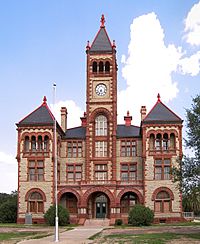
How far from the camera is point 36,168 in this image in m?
57.7

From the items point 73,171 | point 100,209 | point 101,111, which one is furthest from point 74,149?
point 100,209

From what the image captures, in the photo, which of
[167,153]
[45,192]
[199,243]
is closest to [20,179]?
[45,192]

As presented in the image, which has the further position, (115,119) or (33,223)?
(115,119)

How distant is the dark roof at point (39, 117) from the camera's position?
58181 millimetres

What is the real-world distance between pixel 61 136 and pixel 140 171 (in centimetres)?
1212

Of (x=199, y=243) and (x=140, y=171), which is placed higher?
(x=140, y=171)

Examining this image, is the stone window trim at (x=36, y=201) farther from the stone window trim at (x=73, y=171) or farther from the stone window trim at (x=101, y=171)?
the stone window trim at (x=101, y=171)

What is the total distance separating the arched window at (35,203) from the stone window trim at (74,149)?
7625 millimetres

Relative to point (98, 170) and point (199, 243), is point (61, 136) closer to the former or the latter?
point (98, 170)

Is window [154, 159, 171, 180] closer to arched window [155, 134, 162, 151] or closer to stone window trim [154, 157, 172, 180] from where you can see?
stone window trim [154, 157, 172, 180]

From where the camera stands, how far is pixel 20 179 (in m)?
57.4

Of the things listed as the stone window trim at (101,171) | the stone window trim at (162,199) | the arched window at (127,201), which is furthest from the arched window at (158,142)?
the stone window trim at (101,171)

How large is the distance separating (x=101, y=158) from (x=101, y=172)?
1.93 metres

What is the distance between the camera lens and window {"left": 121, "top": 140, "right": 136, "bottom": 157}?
60750 millimetres
